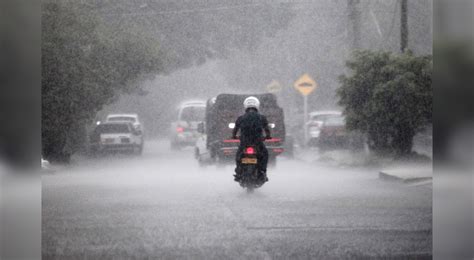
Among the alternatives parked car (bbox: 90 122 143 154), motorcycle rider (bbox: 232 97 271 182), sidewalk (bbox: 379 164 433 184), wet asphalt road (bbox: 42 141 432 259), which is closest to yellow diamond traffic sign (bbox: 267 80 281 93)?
motorcycle rider (bbox: 232 97 271 182)

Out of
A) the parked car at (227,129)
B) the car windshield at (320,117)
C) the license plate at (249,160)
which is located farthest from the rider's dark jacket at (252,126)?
the car windshield at (320,117)

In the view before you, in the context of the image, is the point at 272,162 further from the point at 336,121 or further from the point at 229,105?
the point at 336,121

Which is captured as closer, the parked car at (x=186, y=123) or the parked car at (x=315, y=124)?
the parked car at (x=186, y=123)

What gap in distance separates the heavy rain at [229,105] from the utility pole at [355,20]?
20 millimetres

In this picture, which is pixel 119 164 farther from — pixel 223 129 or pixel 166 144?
pixel 223 129

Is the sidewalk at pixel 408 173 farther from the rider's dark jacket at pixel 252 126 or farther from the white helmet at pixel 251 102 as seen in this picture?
the white helmet at pixel 251 102

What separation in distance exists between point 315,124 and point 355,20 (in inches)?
63.0

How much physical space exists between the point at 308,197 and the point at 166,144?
2.15 m

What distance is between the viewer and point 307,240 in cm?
879

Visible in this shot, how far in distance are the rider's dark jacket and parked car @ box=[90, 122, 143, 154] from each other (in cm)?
139

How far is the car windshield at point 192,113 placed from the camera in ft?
36.4

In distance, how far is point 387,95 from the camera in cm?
1133

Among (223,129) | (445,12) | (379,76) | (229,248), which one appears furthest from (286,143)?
(445,12)

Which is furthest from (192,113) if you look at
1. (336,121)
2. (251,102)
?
(336,121)
